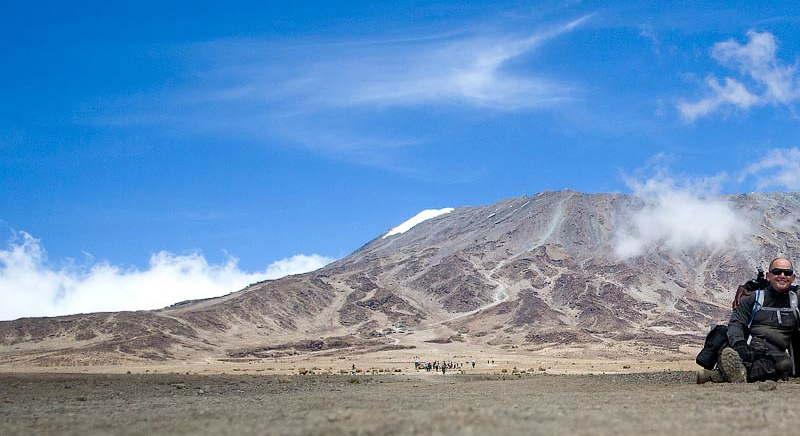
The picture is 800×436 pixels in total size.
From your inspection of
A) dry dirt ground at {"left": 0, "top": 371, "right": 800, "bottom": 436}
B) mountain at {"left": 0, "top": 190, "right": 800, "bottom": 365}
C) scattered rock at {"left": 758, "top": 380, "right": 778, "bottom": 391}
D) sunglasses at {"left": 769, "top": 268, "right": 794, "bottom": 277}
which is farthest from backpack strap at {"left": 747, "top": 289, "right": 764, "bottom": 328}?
mountain at {"left": 0, "top": 190, "right": 800, "bottom": 365}

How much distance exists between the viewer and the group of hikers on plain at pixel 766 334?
15164 mm

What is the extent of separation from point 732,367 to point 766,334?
0.97 m

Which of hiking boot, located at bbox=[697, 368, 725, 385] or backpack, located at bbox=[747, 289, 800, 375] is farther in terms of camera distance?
hiking boot, located at bbox=[697, 368, 725, 385]

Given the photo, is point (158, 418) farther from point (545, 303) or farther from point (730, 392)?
point (545, 303)

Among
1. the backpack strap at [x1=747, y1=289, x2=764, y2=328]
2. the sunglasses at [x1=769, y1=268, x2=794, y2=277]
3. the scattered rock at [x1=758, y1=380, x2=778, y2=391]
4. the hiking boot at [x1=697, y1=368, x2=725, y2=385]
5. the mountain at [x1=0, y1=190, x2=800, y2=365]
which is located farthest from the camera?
the mountain at [x1=0, y1=190, x2=800, y2=365]

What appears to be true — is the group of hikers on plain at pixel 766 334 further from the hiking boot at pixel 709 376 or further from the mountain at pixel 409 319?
the mountain at pixel 409 319

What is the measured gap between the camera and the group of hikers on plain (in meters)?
15.2

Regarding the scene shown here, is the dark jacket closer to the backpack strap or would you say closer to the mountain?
the backpack strap

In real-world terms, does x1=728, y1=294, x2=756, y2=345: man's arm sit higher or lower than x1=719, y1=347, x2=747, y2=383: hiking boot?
higher

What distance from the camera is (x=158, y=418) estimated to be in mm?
12266

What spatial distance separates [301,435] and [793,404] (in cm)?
694

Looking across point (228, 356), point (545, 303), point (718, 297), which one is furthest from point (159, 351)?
point (718, 297)

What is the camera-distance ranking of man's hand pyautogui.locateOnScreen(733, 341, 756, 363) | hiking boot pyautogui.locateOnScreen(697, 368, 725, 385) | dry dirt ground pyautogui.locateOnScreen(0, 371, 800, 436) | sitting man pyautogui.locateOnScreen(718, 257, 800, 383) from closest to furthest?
dry dirt ground pyautogui.locateOnScreen(0, 371, 800, 436) → sitting man pyautogui.locateOnScreen(718, 257, 800, 383) → man's hand pyautogui.locateOnScreen(733, 341, 756, 363) → hiking boot pyautogui.locateOnScreen(697, 368, 725, 385)

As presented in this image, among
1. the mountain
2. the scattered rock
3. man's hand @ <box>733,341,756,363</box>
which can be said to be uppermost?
the mountain
